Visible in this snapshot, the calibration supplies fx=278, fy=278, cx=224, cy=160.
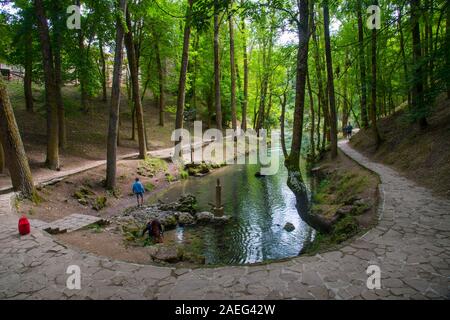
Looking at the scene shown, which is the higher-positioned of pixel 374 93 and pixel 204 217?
pixel 374 93

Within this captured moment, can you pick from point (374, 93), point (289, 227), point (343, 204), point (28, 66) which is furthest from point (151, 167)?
point (374, 93)

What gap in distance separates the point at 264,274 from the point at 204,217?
20.8 ft

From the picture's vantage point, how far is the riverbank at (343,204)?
690 centimetres

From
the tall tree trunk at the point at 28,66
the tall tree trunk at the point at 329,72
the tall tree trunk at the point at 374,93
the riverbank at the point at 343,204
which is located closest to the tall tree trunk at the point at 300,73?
the riverbank at the point at 343,204

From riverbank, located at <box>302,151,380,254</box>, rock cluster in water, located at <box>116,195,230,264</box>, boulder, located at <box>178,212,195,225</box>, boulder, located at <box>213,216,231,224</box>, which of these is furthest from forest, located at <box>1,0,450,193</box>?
boulder, located at <box>178,212,195,225</box>

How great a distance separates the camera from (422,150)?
37.7 feet

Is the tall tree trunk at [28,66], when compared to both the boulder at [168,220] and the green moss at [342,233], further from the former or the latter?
the green moss at [342,233]

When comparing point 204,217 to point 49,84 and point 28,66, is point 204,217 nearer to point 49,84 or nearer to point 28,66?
point 49,84

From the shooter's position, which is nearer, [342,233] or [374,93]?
[342,233]

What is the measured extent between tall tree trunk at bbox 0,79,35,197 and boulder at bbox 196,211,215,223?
229 inches

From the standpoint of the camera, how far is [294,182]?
11.0 m

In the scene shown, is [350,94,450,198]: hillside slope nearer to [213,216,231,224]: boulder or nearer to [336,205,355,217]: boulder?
[336,205,355,217]: boulder
